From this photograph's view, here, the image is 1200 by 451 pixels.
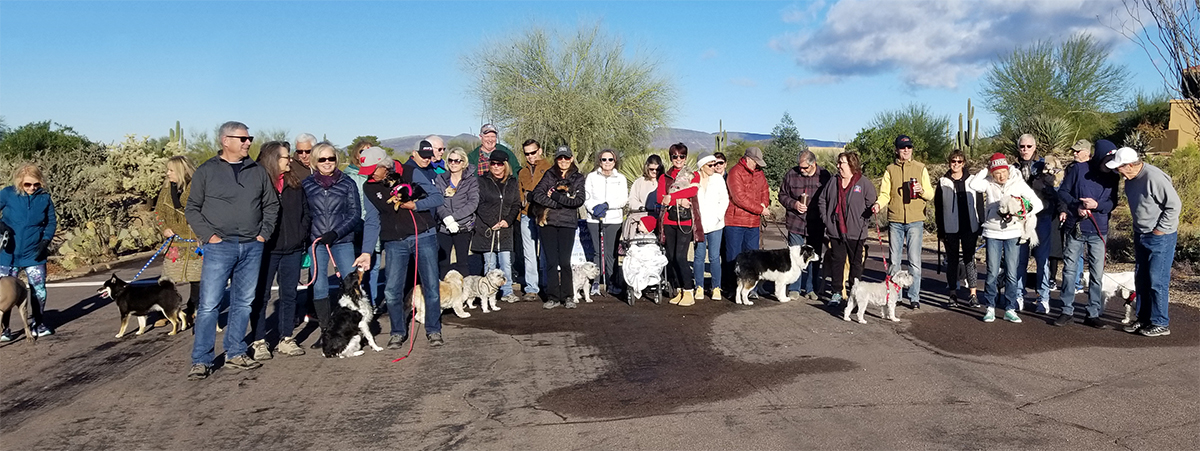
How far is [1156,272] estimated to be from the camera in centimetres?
730

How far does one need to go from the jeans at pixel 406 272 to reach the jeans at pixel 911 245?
194 inches

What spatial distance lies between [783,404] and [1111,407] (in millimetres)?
2103

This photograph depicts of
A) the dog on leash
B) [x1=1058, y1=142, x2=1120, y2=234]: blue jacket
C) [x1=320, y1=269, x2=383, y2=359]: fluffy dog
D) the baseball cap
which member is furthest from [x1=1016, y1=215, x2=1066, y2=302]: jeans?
the dog on leash

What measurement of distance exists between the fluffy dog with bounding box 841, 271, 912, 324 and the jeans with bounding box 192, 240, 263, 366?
5.55 metres

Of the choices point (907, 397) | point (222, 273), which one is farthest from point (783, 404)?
point (222, 273)

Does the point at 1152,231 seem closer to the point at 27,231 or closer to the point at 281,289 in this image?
the point at 281,289

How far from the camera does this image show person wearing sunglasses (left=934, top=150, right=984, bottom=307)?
29.4ft

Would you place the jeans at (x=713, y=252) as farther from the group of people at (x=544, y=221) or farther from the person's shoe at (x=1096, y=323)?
the person's shoe at (x=1096, y=323)

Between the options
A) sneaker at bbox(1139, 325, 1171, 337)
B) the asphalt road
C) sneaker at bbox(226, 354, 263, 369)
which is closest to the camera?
the asphalt road

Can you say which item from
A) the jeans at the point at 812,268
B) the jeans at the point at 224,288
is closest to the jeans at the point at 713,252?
the jeans at the point at 812,268

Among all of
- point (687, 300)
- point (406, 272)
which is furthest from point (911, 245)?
Answer: point (406, 272)

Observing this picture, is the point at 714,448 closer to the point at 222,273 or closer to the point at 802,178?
the point at 222,273

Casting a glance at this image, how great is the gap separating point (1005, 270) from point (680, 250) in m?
3.36

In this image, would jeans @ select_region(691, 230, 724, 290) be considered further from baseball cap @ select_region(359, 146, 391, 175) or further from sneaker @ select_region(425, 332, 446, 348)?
baseball cap @ select_region(359, 146, 391, 175)
